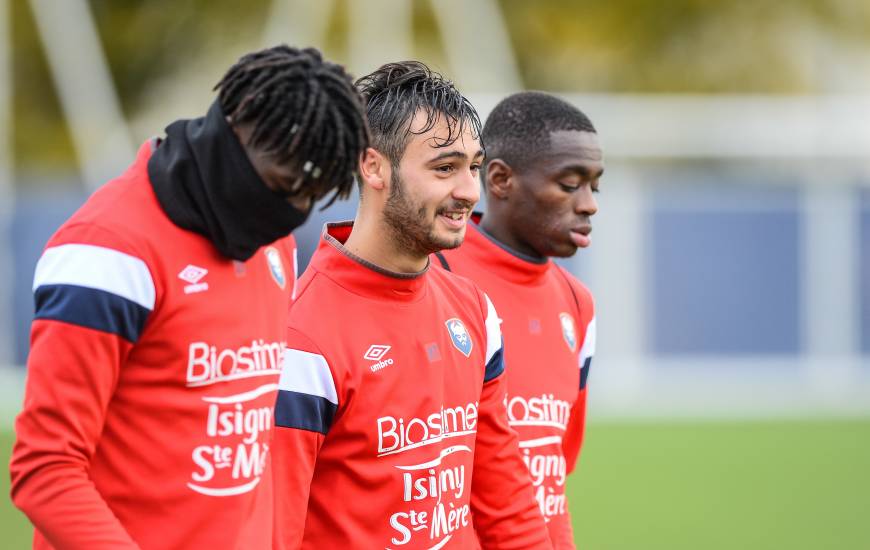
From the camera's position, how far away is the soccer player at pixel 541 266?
3982 mm

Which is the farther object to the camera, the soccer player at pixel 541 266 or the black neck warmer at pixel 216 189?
the soccer player at pixel 541 266

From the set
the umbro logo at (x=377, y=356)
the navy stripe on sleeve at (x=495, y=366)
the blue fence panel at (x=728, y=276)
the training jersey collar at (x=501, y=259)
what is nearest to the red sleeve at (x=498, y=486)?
the navy stripe on sleeve at (x=495, y=366)

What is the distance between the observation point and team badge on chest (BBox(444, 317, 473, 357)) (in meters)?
3.46

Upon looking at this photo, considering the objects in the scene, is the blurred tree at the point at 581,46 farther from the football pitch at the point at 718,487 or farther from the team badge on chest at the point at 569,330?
the team badge on chest at the point at 569,330

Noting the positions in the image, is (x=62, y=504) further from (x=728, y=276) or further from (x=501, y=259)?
(x=728, y=276)

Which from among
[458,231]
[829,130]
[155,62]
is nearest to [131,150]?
[155,62]

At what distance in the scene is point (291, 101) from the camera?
2.70m

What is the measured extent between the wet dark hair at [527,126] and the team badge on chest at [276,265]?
143 cm

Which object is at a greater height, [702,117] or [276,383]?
[702,117]

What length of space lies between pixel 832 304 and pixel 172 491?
13074mm

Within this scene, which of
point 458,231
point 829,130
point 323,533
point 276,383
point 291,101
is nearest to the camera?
point 291,101

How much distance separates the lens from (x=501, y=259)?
4.19 metres

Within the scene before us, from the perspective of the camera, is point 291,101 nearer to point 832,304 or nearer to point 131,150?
point 832,304

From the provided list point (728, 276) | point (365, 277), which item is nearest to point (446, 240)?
point (365, 277)
